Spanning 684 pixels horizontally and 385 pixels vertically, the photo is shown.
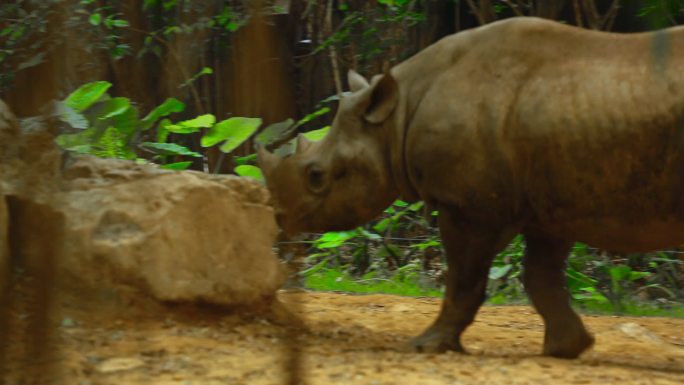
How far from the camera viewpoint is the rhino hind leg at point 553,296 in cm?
462

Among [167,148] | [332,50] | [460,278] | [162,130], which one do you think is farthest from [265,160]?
[332,50]

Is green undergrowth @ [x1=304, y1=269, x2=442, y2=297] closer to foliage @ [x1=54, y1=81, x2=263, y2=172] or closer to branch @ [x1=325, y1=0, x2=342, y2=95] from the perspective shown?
foliage @ [x1=54, y1=81, x2=263, y2=172]

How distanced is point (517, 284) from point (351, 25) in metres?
3.31

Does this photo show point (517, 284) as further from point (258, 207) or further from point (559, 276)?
point (258, 207)

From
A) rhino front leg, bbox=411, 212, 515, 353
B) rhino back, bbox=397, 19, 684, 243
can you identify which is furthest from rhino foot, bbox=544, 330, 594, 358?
rhino back, bbox=397, 19, 684, 243

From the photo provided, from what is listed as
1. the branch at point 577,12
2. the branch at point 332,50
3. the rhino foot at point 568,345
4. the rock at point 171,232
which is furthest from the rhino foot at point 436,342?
the branch at point 332,50

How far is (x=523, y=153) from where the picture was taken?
14.3 feet

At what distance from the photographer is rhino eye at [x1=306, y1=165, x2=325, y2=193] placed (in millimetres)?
5008

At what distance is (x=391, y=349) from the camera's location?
4523 millimetres

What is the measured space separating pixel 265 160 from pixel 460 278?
1.14 meters

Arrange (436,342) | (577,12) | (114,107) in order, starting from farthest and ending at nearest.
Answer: (577,12) < (114,107) < (436,342)

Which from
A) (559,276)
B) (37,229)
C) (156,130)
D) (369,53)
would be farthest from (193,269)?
(369,53)

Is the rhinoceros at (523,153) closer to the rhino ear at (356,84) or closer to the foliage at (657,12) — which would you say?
the rhino ear at (356,84)

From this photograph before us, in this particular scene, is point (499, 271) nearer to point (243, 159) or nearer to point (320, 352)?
point (243, 159)
